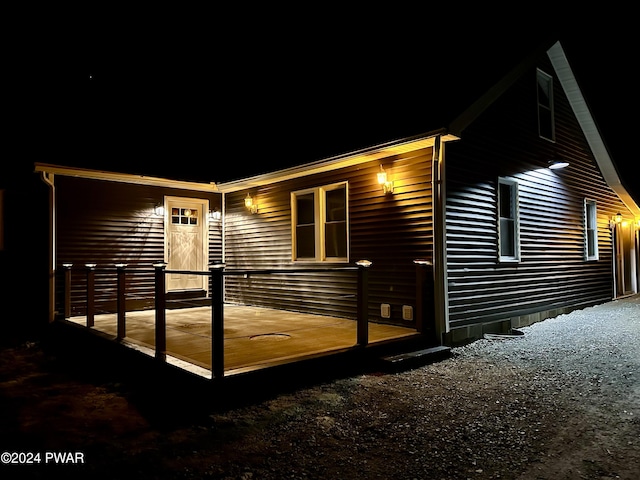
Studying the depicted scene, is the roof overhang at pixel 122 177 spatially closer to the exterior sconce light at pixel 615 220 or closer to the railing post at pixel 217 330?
the railing post at pixel 217 330

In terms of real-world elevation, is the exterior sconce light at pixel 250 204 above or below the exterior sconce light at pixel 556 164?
below

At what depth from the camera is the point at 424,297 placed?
6.91m

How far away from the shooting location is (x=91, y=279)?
7668 mm

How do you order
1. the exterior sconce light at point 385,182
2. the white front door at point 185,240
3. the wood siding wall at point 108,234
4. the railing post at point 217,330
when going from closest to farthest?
the railing post at point 217,330 < the exterior sconce light at point 385,182 < the wood siding wall at point 108,234 < the white front door at point 185,240

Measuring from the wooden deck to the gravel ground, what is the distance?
43 cm

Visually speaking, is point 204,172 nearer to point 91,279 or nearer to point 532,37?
point 91,279

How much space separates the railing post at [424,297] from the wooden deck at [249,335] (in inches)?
Answer: 8.9

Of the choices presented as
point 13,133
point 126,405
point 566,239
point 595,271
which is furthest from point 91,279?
point 595,271

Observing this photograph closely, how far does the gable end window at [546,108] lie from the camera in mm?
9758

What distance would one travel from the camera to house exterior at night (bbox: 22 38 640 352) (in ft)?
23.4

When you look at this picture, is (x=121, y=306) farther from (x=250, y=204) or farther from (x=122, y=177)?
(x=250, y=204)

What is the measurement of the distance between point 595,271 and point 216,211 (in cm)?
1016

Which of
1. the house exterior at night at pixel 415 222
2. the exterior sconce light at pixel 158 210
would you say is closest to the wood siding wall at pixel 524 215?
the house exterior at night at pixel 415 222

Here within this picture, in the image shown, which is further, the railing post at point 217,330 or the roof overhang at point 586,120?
the roof overhang at point 586,120
